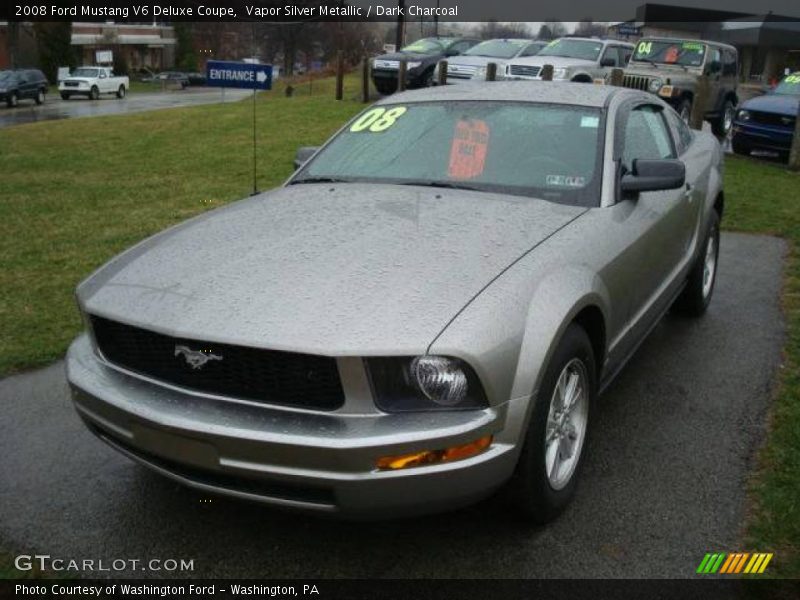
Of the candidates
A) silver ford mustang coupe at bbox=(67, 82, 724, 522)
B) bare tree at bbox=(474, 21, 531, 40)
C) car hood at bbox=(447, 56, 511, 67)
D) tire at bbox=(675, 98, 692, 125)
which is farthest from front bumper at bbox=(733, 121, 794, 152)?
bare tree at bbox=(474, 21, 531, 40)

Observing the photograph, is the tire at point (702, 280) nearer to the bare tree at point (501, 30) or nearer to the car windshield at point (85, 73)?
the bare tree at point (501, 30)

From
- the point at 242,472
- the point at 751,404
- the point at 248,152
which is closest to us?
the point at 242,472

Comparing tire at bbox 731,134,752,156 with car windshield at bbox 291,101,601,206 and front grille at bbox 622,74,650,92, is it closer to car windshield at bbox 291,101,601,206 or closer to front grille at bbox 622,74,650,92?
front grille at bbox 622,74,650,92

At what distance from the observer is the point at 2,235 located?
764 cm

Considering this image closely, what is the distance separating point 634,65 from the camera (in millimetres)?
16297

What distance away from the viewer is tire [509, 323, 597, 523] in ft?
8.97

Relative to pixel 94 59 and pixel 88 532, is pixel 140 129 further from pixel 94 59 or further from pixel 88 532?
pixel 94 59

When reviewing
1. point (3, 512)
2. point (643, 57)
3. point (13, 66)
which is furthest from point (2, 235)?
point (13, 66)

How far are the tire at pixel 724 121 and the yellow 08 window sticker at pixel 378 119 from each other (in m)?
15.2

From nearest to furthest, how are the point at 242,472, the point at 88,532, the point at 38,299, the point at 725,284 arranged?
the point at 242,472 < the point at 88,532 < the point at 38,299 < the point at 725,284

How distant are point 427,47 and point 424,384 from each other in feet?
69.6

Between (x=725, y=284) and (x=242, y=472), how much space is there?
4.97m

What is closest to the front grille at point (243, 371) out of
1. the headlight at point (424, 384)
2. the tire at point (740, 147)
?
the headlight at point (424, 384)

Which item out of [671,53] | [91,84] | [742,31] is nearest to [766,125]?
[671,53]
